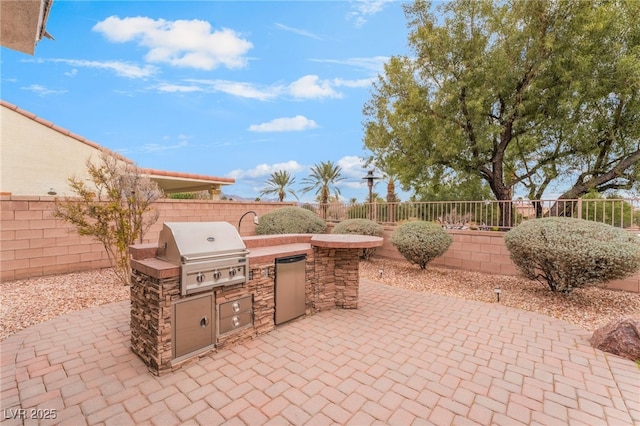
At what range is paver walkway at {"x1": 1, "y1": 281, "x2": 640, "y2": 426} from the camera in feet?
7.33

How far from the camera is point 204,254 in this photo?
288 centimetres

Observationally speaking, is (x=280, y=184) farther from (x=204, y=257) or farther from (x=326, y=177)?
(x=204, y=257)

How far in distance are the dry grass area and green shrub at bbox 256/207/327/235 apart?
2.20 m

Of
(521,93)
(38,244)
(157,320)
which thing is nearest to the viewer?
(157,320)

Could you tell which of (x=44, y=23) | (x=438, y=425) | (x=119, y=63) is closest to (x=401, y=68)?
(x=119, y=63)

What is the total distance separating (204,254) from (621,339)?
A: 188 inches

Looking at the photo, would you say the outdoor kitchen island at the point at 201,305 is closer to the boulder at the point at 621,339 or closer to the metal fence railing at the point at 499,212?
the boulder at the point at 621,339

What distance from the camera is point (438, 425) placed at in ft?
6.96

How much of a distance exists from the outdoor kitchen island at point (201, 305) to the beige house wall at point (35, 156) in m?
7.56

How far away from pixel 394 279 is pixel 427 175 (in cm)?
611

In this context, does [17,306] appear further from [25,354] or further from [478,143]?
[478,143]

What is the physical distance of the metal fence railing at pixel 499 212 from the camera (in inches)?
250

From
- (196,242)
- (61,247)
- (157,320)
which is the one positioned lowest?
(157,320)

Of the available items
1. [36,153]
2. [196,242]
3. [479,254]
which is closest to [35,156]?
[36,153]
